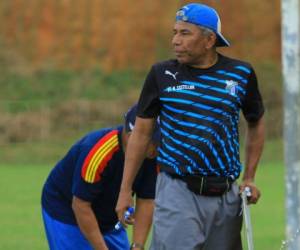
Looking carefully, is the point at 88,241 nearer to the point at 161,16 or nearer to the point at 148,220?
the point at 148,220

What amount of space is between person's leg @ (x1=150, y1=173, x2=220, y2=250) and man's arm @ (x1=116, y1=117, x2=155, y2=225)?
0.56 feet

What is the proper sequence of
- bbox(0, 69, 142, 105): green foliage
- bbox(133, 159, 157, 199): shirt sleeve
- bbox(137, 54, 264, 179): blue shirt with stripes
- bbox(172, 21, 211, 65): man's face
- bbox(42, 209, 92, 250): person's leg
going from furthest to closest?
bbox(0, 69, 142, 105): green foliage → bbox(42, 209, 92, 250): person's leg → bbox(133, 159, 157, 199): shirt sleeve → bbox(172, 21, 211, 65): man's face → bbox(137, 54, 264, 179): blue shirt with stripes

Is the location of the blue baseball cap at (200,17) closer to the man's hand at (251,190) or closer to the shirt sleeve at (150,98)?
the shirt sleeve at (150,98)

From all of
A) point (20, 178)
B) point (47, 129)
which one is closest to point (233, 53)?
point (47, 129)

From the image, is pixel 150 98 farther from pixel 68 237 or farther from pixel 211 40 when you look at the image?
pixel 68 237

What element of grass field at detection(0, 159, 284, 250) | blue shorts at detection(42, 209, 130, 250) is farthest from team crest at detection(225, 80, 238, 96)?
grass field at detection(0, 159, 284, 250)

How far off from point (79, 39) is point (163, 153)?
27.7 meters

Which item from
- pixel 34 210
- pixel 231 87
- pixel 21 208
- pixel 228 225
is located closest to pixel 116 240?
pixel 228 225

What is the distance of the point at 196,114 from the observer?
5.93 m

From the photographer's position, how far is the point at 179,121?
19.5 ft

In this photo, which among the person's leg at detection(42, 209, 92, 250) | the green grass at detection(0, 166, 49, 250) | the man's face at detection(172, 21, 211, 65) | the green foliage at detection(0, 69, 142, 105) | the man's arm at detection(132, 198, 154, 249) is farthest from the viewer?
the green foliage at detection(0, 69, 142, 105)

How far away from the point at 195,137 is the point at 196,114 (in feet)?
0.41

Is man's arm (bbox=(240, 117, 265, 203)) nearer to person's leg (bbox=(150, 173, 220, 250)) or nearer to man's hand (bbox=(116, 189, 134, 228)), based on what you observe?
person's leg (bbox=(150, 173, 220, 250))

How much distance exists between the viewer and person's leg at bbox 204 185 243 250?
6082 mm
